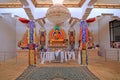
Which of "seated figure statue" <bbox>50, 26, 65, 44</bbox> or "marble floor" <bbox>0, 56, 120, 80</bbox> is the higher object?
"seated figure statue" <bbox>50, 26, 65, 44</bbox>

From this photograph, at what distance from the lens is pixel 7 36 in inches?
482

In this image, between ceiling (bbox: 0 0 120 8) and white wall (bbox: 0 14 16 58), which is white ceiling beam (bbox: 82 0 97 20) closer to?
ceiling (bbox: 0 0 120 8)

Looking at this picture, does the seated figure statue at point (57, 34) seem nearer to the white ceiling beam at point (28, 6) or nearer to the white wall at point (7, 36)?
the white wall at point (7, 36)

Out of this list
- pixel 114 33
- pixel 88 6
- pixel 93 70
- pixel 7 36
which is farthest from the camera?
pixel 7 36

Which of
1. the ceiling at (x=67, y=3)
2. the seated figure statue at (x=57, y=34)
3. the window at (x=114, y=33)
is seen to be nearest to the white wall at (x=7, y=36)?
the ceiling at (x=67, y=3)

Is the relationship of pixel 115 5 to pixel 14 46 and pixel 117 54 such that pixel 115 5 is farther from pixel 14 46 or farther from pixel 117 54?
pixel 14 46

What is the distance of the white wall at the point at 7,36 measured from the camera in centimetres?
1122

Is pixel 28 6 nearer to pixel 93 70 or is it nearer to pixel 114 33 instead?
pixel 93 70

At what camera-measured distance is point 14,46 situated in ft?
46.4

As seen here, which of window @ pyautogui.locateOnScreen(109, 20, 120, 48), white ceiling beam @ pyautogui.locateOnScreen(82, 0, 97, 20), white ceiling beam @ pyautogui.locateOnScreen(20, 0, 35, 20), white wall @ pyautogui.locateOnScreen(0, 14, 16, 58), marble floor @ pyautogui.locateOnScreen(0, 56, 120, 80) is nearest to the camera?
marble floor @ pyautogui.locateOnScreen(0, 56, 120, 80)

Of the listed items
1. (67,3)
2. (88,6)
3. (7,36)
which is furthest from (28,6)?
(7,36)

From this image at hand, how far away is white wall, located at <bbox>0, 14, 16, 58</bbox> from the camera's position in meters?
11.2

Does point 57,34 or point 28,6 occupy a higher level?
point 28,6

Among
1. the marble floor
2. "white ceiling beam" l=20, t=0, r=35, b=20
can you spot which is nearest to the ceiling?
"white ceiling beam" l=20, t=0, r=35, b=20
